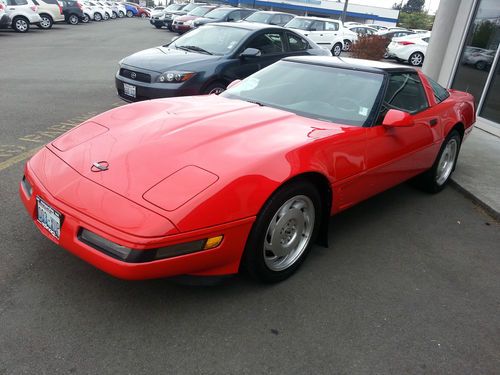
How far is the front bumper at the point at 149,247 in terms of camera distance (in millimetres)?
2090

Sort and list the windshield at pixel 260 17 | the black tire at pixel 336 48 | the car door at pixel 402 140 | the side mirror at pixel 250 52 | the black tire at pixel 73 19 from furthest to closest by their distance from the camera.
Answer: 1. the black tire at pixel 73 19
2. the black tire at pixel 336 48
3. the windshield at pixel 260 17
4. the side mirror at pixel 250 52
5. the car door at pixel 402 140

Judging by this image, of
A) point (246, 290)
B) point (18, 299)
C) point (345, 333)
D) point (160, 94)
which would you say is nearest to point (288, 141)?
point (246, 290)

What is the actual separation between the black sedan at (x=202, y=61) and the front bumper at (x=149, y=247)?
3.92m

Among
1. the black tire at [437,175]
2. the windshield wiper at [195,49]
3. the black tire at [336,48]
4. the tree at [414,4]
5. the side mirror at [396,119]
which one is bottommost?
the black tire at [336,48]

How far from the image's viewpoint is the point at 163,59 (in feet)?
20.9

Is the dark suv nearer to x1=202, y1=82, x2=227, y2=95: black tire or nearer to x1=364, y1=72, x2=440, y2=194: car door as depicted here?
x1=202, y1=82, x2=227, y2=95: black tire

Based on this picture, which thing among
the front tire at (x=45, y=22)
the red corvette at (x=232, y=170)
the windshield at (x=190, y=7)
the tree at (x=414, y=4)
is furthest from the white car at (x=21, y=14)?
the tree at (x=414, y=4)

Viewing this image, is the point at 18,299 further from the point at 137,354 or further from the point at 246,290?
the point at 246,290

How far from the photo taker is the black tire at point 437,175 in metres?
4.41

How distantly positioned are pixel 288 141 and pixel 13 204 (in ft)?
7.72

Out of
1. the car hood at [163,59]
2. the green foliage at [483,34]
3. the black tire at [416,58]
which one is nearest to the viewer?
the car hood at [163,59]

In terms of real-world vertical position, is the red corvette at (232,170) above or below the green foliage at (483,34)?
below

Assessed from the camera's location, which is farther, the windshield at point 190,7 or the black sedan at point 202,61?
the windshield at point 190,7

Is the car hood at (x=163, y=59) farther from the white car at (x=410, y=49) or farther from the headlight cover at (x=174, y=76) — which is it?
the white car at (x=410, y=49)
